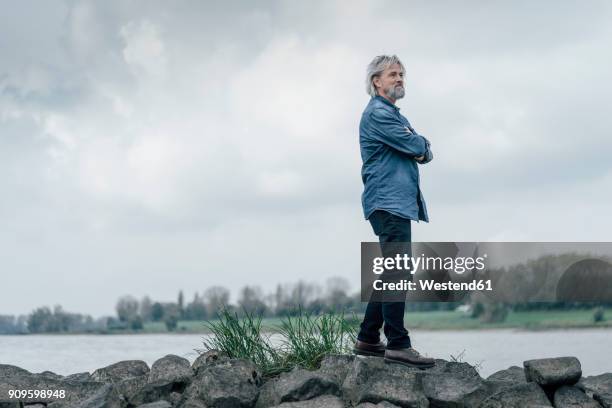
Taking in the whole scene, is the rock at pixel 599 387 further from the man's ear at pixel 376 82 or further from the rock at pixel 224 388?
the man's ear at pixel 376 82

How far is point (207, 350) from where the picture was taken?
8.04 m

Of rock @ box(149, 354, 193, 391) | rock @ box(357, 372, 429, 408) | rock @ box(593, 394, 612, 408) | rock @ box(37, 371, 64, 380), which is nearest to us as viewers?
rock @ box(357, 372, 429, 408)

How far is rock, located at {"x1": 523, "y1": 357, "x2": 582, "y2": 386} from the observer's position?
285 inches

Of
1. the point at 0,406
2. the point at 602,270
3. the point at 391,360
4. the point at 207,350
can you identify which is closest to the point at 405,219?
the point at 391,360

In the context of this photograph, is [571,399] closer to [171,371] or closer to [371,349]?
[371,349]

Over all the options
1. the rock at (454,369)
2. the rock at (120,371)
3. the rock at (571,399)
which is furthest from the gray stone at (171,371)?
the rock at (571,399)

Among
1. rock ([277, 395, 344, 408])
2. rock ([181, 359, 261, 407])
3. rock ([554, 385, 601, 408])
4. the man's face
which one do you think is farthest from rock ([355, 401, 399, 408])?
the man's face

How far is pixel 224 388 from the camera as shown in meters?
6.92

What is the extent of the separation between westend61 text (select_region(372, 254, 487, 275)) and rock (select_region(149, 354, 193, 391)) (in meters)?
1.99

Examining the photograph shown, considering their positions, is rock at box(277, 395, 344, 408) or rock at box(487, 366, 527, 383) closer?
rock at box(277, 395, 344, 408)

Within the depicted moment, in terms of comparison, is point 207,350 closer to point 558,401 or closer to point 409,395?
point 409,395

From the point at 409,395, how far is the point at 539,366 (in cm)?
134

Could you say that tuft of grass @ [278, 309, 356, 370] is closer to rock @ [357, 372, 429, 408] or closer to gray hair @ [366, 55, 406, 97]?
rock @ [357, 372, 429, 408]

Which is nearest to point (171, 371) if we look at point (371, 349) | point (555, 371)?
point (371, 349)
